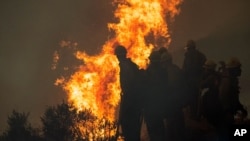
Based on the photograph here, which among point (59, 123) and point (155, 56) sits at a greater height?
point (59, 123)

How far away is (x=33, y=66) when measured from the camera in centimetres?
8775

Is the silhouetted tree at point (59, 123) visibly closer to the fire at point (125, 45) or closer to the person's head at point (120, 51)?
the fire at point (125, 45)

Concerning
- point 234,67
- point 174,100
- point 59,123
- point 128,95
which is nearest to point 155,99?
point 174,100

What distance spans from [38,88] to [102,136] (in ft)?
160

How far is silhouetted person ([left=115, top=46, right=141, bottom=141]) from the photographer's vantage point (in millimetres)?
14750

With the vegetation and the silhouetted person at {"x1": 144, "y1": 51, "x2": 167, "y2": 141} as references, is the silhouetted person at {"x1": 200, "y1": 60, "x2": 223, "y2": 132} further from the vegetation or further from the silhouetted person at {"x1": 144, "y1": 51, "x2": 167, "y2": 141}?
the vegetation

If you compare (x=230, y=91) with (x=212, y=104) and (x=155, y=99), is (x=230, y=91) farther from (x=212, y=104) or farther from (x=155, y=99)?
(x=155, y=99)

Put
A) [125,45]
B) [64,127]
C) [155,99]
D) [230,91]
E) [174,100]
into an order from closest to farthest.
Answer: [230,91] < [155,99] < [174,100] < [64,127] < [125,45]

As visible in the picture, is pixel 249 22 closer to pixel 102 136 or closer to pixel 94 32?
pixel 94 32

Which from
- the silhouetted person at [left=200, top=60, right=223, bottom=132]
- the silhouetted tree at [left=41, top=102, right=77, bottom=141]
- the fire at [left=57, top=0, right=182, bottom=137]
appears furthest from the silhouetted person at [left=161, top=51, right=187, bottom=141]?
the fire at [left=57, top=0, right=182, bottom=137]

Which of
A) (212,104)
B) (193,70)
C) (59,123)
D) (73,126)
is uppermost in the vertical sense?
(59,123)

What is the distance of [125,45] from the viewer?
51.2 metres

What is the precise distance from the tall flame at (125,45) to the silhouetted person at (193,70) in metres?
29.9

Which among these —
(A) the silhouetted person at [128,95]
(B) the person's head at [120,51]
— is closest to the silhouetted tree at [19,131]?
(A) the silhouetted person at [128,95]
